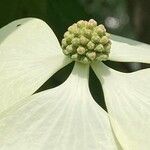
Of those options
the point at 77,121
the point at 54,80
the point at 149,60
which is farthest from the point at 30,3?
the point at 77,121

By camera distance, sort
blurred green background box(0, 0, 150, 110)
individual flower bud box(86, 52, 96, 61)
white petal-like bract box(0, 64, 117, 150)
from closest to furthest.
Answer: white petal-like bract box(0, 64, 117, 150) < individual flower bud box(86, 52, 96, 61) < blurred green background box(0, 0, 150, 110)

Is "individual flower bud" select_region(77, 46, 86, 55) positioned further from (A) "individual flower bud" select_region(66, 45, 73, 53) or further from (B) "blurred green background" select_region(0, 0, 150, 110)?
(B) "blurred green background" select_region(0, 0, 150, 110)

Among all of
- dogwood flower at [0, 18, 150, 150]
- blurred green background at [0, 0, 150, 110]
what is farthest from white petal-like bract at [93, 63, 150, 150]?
blurred green background at [0, 0, 150, 110]

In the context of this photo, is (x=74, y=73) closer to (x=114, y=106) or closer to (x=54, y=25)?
(x=114, y=106)

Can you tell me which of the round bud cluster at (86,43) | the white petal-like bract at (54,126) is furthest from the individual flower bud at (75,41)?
the white petal-like bract at (54,126)

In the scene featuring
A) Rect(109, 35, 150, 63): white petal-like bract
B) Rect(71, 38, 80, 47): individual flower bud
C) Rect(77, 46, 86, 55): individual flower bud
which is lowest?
Rect(109, 35, 150, 63): white petal-like bract

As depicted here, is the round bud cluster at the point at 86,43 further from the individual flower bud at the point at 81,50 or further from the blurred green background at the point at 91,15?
the blurred green background at the point at 91,15

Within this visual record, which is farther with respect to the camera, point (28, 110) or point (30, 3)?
point (30, 3)

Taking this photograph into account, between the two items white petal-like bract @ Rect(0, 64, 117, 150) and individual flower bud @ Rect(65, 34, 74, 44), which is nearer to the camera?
white petal-like bract @ Rect(0, 64, 117, 150)
